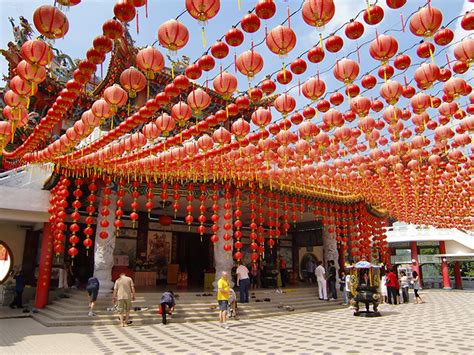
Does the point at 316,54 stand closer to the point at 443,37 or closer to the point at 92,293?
the point at 443,37

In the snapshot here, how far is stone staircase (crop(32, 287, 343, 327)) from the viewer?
9.52 meters

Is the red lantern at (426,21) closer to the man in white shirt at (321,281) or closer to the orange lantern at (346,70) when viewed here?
the orange lantern at (346,70)

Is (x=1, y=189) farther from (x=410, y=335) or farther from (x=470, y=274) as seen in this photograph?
(x=470, y=274)

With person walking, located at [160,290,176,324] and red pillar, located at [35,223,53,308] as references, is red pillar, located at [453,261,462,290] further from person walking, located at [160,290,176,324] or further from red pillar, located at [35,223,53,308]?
red pillar, located at [35,223,53,308]

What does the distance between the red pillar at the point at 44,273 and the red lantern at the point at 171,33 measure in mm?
9962

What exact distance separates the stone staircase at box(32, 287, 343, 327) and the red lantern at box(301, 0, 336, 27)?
872 centimetres

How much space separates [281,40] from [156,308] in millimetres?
8804

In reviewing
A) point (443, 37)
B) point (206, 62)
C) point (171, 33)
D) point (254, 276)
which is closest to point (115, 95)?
point (206, 62)

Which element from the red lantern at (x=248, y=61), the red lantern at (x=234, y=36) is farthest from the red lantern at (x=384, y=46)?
the red lantern at (x=234, y=36)

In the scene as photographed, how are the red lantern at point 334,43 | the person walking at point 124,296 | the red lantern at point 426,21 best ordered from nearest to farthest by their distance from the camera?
the red lantern at point 426,21
the red lantern at point 334,43
the person walking at point 124,296

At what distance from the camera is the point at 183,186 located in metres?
12.5

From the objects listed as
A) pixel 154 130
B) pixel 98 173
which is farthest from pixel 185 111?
pixel 98 173

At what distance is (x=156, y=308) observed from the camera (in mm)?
10477

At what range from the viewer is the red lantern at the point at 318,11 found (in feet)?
12.4
